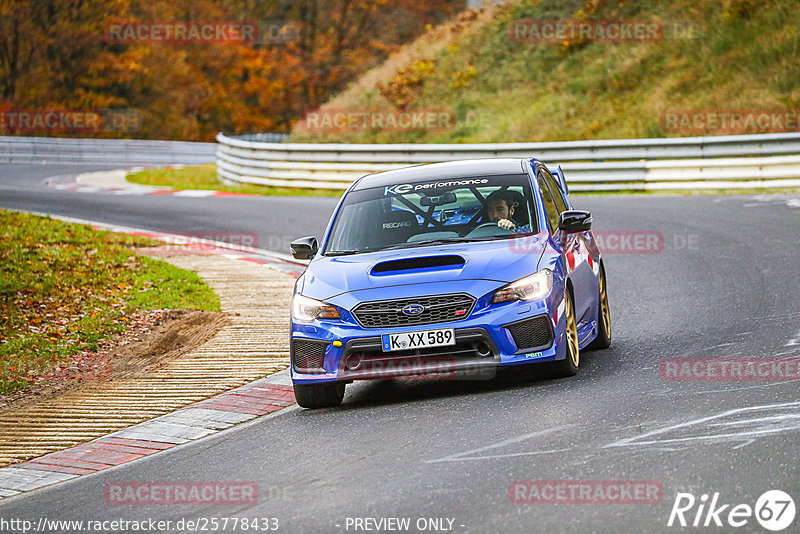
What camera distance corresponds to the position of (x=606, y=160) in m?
26.3

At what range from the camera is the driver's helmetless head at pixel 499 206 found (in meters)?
9.64

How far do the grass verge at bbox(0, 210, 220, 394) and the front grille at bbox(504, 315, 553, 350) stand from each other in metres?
4.59

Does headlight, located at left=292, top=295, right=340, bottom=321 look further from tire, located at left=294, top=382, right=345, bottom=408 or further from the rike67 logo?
the rike67 logo

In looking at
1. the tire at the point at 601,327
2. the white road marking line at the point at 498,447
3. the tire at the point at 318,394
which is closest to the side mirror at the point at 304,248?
the tire at the point at 318,394

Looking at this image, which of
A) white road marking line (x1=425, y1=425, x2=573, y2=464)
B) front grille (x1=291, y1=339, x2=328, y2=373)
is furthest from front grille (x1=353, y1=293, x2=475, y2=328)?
white road marking line (x1=425, y1=425, x2=573, y2=464)

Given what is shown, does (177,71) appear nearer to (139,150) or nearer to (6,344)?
(139,150)

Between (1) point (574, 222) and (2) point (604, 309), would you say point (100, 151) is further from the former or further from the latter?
(1) point (574, 222)

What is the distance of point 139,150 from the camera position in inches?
1874

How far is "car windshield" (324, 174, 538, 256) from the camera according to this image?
9.54 m

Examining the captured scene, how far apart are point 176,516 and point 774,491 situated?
3014 mm

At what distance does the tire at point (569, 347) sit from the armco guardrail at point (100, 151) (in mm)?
39219

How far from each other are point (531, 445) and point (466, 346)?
1.63 meters

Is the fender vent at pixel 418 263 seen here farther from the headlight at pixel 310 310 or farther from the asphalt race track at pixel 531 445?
the asphalt race track at pixel 531 445

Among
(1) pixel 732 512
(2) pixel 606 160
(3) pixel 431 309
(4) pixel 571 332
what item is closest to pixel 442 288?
(3) pixel 431 309
